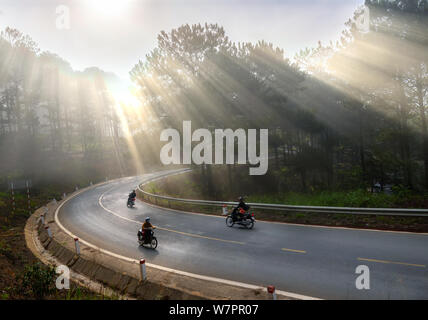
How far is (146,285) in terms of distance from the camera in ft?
25.6

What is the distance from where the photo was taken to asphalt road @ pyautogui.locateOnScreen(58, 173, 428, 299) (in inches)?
267

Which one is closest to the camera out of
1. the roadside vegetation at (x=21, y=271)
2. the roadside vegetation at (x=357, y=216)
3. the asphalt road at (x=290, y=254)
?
the asphalt road at (x=290, y=254)

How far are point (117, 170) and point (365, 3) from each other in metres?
44.8

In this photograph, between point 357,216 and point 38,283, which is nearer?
point 38,283

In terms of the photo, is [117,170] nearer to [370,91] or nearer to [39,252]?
[39,252]

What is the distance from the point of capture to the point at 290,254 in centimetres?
916

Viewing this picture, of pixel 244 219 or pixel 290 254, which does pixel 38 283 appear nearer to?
pixel 290 254

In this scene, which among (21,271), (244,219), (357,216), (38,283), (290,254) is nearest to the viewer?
(38,283)

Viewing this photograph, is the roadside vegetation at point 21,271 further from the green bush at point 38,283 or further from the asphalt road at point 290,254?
the asphalt road at point 290,254

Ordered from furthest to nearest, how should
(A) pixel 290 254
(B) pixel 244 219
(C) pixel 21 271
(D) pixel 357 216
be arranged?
1. (B) pixel 244 219
2. (D) pixel 357 216
3. (C) pixel 21 271
4. (A) pixel 290 254

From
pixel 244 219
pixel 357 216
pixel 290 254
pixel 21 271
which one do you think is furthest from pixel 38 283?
pixel 357 216

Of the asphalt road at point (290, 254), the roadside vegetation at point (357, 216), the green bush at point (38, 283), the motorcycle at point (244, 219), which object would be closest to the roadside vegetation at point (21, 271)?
the green bush at point (38, 283)

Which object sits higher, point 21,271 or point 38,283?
point 38,283

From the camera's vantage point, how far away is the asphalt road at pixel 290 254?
22.2 ft
